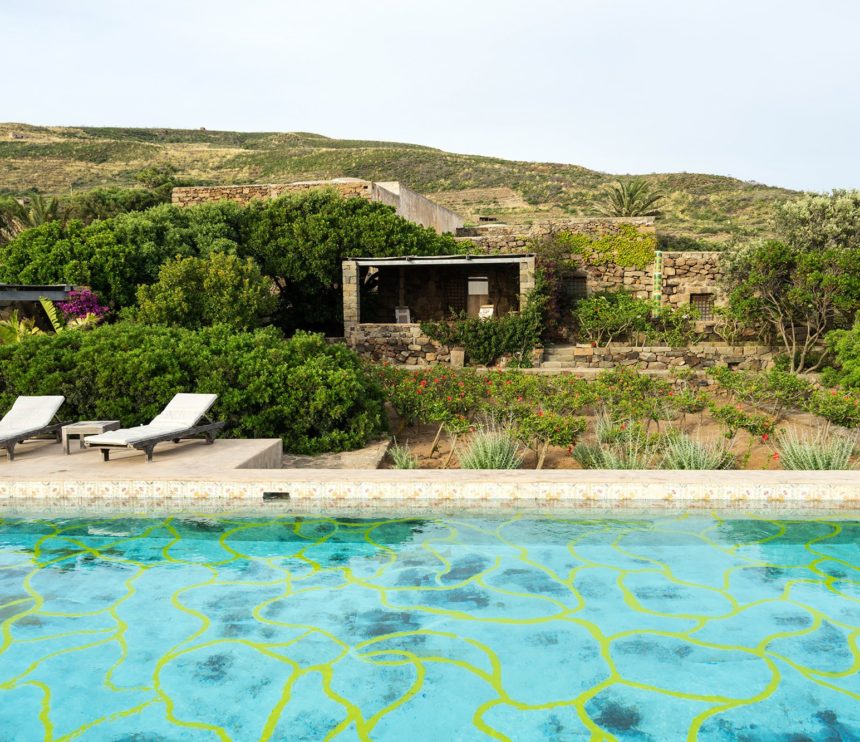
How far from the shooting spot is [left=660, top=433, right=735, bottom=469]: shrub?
325 inches

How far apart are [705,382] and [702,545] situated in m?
10.8

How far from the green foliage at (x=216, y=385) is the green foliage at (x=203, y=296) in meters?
5.61

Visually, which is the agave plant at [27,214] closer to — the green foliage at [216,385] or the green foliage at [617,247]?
the green foliage at [617,247]

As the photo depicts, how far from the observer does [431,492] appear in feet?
21.9

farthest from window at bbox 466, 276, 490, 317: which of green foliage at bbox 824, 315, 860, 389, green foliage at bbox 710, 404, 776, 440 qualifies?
green foliage at bbox 710, 404, 776, 440

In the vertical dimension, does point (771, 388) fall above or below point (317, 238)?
below

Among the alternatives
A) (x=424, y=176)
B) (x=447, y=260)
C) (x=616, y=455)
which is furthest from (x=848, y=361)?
(x=424, y=176)

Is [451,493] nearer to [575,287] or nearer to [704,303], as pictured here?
[575,287]

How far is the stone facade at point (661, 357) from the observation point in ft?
64.2

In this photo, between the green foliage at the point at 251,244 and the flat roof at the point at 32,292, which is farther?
the green foliage at the point at 251,244

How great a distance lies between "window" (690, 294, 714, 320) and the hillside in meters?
11.4

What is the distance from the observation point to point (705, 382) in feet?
53.1

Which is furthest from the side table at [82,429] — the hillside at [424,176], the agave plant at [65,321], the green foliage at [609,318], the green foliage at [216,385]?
the hillside at [424,176]

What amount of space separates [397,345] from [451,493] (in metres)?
14.2
